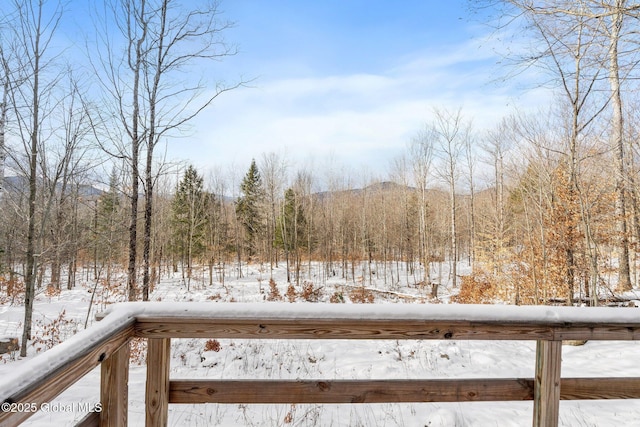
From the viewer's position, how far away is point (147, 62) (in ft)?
24.6

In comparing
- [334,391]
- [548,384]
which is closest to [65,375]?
[334,391]

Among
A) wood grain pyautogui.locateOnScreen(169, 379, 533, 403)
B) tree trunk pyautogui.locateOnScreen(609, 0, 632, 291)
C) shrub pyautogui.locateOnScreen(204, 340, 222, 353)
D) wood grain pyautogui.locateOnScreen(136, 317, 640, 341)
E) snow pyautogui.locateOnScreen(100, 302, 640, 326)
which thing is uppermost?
tree trunk pyautogui.locateOnScreen(609, 0, 632, 291)

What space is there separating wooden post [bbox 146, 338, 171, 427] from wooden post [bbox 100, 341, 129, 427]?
0.10 m

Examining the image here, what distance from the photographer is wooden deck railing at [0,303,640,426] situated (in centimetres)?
154

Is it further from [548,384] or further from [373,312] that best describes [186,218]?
[548,384]

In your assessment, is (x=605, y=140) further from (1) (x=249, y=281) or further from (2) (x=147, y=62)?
(1) (x=249, y=281)

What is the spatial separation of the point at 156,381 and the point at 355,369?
4.41 m

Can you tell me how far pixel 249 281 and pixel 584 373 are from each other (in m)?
17.5

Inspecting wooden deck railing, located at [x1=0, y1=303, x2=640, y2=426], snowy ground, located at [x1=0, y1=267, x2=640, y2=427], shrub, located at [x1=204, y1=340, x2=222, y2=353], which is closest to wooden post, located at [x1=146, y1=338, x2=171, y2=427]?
wooden deck railing, located at [x1=0, y1=303, x2=640, y2=426]

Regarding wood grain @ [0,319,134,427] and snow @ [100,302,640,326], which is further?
snow @ [100,302,640,326]

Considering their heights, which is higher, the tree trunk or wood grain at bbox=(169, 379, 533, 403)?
the tree trunk

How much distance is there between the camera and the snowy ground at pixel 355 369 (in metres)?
2.87

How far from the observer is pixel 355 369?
17.5 ft

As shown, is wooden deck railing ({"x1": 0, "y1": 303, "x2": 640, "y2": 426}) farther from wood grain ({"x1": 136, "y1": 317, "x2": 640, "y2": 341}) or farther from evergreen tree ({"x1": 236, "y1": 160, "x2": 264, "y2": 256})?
evergreen tree ({"x1": 236, "y1": 160, "x2": 264, "y2": 256})
